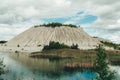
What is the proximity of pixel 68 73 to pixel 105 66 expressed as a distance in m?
35.4

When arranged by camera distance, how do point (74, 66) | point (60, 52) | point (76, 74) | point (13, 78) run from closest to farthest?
point (13, 78) → point (76, 74) → point (74, 66) → point (60, 52)

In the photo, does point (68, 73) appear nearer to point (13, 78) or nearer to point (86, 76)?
→ point (86, 76)

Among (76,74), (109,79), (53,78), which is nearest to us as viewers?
(109,79)

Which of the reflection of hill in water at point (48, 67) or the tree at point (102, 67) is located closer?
the tree at point (102, 67)

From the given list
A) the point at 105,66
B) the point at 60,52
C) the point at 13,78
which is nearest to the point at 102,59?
the point at 105,66

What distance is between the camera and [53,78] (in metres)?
64.5

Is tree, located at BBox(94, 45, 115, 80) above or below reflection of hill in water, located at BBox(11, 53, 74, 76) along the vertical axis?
above

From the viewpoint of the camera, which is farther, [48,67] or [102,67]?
[48,67]

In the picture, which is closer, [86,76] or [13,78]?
[13,78]

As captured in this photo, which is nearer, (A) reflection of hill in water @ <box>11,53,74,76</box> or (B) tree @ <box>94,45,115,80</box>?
(B) tree @ <box>94,45,115,80</box>

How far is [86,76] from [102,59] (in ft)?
94.6

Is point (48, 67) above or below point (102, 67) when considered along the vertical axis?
below

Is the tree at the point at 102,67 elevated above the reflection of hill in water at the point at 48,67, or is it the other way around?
the tree at the point at 102,67

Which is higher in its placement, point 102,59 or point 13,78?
point 102,59
